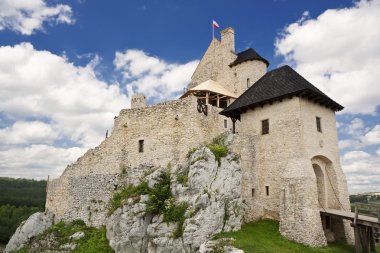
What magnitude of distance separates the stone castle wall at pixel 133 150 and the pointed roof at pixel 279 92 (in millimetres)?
2296

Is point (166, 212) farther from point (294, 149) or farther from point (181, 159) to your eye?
point (294, 149)

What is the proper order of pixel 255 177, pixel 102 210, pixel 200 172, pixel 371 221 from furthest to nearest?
1. pixel 102 210
2. pixel 255 177
3. pixel 200 172
4. pixel 371 221

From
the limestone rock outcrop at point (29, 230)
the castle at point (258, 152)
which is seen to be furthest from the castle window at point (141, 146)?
the limestone rock outcrop at point (29, 230)

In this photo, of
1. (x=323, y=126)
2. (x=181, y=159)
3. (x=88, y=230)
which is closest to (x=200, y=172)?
(x=181, y=159)

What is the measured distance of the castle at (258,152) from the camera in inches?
650

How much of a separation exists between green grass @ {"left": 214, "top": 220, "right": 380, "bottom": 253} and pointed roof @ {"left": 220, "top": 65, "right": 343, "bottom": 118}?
706 centimetres

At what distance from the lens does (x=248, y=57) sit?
28.3 m

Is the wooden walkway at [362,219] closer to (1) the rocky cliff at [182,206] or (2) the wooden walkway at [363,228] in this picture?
(2) the wooden walkway at [363,228]

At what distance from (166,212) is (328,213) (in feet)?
27.5

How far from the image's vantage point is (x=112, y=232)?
18906 mm

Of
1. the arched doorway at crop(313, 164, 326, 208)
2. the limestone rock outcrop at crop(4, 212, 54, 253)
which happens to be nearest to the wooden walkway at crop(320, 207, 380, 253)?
the arched doorway at crop(313, 164, 326, 208)

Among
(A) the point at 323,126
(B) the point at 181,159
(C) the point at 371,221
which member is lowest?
(C) the point at 371,221

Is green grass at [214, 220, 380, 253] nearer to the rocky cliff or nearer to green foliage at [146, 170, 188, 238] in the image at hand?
the rocky cliff

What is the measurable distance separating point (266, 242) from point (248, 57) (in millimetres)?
17764
